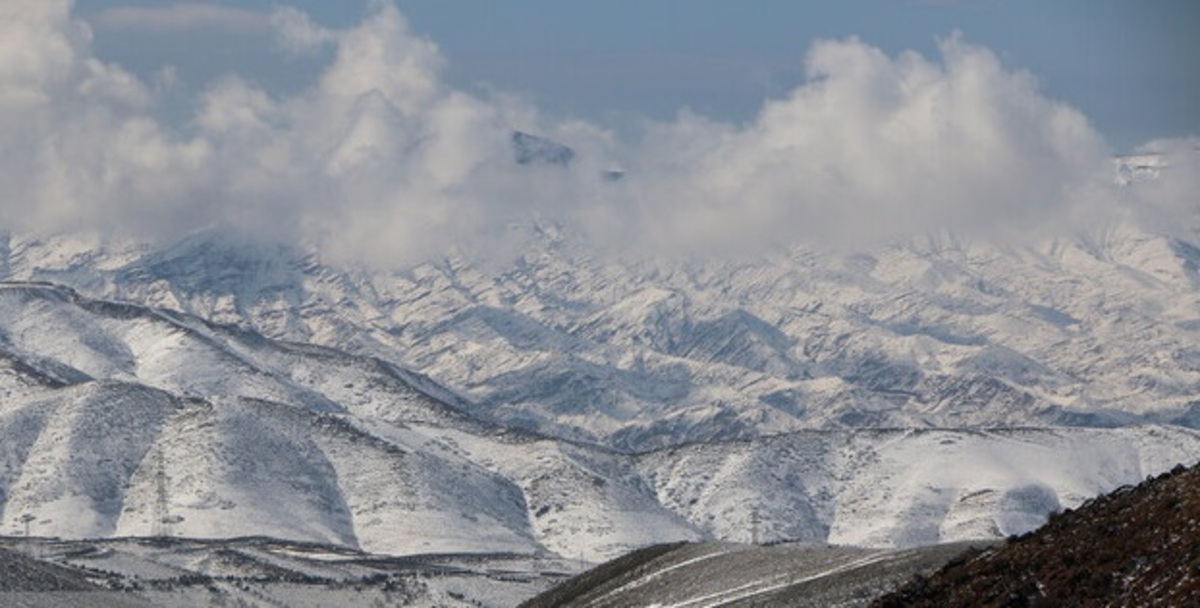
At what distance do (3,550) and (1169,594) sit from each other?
147 meters

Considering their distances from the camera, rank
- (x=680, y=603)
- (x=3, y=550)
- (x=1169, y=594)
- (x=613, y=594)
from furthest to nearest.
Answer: (x=3, y=550) → (x=613, y=594) → (x=680, y=603) → (x=1169, y=594)

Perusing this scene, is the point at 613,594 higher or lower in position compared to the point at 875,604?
higher

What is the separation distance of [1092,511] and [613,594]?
6025 cm

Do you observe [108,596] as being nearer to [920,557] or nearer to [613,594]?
[613,594]

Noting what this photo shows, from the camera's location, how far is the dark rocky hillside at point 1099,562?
195ft

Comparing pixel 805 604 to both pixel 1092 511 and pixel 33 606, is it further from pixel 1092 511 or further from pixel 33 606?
pixel 33 606

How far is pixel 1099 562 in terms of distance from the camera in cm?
6250

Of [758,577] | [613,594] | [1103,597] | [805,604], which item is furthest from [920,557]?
[1103,597]

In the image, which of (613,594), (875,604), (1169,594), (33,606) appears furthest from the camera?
(33,606)

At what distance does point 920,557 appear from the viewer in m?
101

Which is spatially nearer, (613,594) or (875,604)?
(875,604)

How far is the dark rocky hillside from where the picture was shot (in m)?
59.5

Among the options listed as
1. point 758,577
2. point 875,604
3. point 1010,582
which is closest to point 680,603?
point 758,577

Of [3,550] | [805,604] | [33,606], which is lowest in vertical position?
[805,604]
